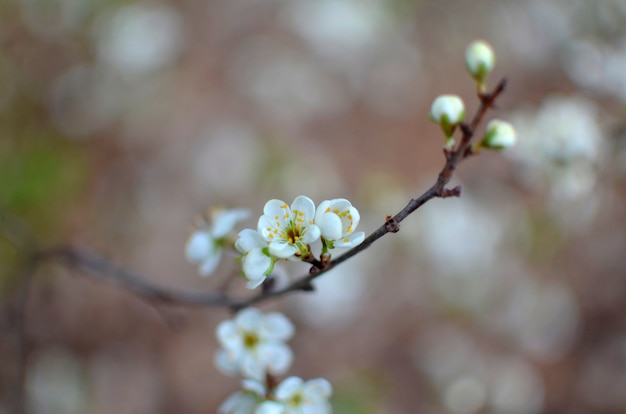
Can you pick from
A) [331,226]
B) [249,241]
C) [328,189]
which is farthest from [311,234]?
[328,189]

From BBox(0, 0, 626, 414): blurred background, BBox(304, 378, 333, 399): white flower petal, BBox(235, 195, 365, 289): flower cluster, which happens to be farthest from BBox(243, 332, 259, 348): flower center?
BBox(0, 0, 626, 414): blurred background

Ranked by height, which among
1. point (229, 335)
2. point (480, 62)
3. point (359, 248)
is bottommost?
point (359, 248)

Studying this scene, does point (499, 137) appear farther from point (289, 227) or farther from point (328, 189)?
point (328, 189)

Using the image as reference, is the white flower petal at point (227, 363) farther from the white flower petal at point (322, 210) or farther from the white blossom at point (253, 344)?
the white flower petal at point (322, 210)

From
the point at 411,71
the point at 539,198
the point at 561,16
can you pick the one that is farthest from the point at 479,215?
the point at 561,16

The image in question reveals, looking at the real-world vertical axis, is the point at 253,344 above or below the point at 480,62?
below

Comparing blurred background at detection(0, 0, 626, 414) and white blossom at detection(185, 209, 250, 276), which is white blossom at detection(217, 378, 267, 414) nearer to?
white blossom at detection(185, 209, 250, 276)
